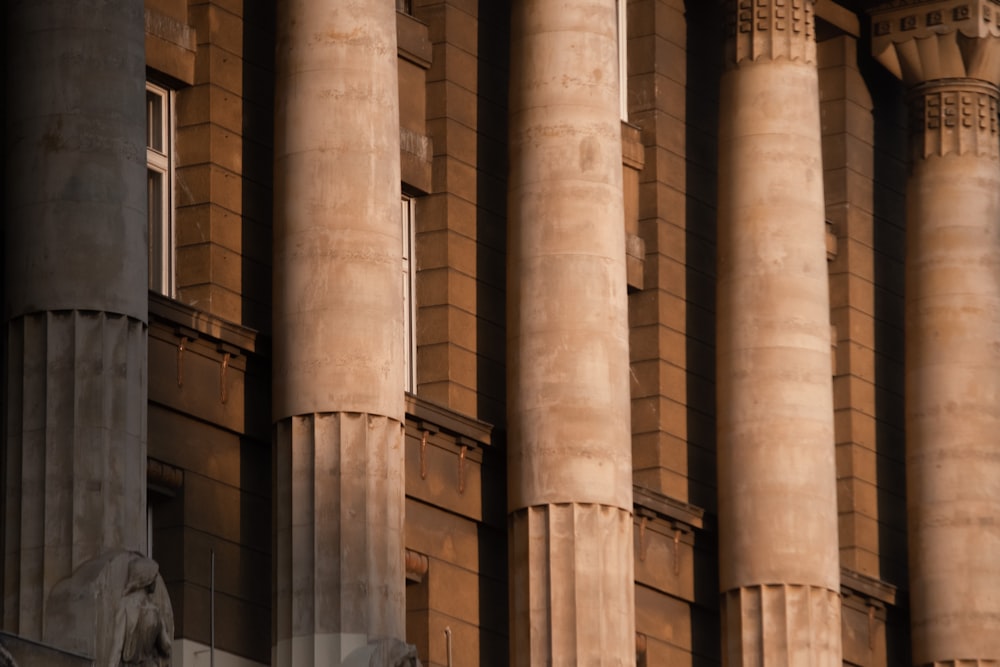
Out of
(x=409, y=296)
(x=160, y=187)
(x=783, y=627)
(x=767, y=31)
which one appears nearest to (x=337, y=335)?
(x=160, y=187)

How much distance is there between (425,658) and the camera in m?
44.1

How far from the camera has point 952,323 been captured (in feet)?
175

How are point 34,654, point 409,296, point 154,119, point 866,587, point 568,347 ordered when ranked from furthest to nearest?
point 866,587
point 409,296
point 568,347
point 154,119
point 34,654

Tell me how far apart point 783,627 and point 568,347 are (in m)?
5.69

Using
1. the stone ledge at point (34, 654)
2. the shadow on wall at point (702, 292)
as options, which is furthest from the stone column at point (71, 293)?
the shadow on wall at point (702, 292)

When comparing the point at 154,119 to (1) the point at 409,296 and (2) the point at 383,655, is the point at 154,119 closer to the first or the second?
(1) the point at 409,296

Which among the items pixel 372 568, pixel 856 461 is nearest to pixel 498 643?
pixel 372 568

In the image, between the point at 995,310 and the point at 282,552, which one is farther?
the point at 995,310

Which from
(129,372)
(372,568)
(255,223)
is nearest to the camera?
(129,372)

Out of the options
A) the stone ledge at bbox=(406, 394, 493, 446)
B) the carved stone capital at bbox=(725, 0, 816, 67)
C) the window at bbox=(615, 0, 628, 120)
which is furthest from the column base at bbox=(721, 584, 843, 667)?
the carved stone capital at bbox=(725, 0, 816, 67)

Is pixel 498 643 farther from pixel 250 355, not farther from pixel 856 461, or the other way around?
pixel 856 461

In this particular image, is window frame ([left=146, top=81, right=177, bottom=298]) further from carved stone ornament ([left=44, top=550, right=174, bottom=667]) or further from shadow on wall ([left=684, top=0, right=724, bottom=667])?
shadow on wall ([left=684, top=0, right=724, bottom=667])

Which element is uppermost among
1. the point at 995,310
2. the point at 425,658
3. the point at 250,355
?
the point at 995,310

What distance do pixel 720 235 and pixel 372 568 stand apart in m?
12.0
